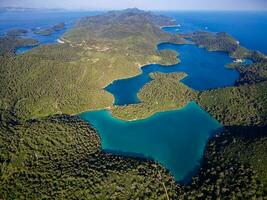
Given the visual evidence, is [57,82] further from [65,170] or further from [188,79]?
[188,79]

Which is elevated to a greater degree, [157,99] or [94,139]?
[157,99]

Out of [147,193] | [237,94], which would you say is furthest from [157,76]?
[147,193]

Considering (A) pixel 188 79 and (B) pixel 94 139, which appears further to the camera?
(A) pixel 188 79

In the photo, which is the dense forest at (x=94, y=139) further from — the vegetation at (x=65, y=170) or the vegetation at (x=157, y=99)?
the vegetation at (x=157, y=99)

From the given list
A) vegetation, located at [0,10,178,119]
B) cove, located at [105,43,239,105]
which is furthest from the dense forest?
cove, located at [105,43,239,105]

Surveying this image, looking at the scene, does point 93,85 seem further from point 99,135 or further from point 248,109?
A: point 248,109

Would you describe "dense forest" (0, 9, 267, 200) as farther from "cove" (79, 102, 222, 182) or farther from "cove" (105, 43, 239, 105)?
"cove" (105, 43, 239, 105)

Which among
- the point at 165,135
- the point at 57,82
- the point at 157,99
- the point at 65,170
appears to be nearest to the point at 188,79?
the point at 157,99
